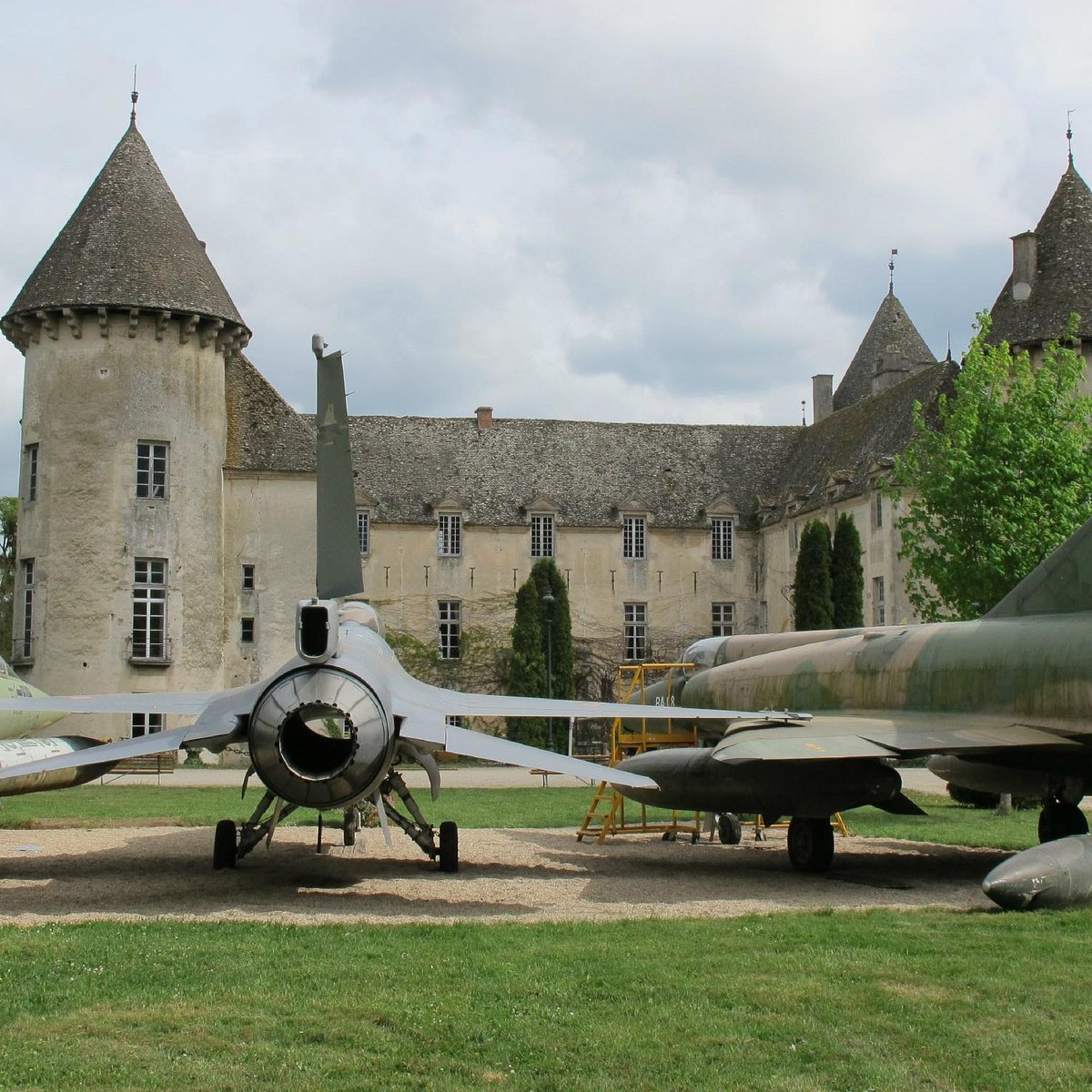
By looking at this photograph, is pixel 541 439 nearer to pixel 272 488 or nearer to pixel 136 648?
pixel 272 488

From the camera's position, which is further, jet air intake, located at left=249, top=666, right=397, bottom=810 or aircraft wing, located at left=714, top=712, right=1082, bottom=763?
aircraft wing, located at left=714, top=712, right=1082, bottom=763

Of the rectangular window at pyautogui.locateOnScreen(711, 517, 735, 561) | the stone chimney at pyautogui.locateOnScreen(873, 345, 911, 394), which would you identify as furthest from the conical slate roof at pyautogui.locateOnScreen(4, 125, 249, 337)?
the stone chimney at pyautogui.locateOnScreen(873, 345, 911, 394)

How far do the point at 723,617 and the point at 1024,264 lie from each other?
18.6 metres

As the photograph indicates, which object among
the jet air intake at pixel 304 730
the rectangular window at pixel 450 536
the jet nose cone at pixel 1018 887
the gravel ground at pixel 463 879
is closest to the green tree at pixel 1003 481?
the gravel ground at pixel 463 879

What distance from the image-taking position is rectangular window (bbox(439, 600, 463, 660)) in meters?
53.3

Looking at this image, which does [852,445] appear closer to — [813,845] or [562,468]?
[562,468]

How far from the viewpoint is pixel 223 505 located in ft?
143

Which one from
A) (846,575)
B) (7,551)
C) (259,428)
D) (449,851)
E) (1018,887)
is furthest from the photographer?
(7,551)

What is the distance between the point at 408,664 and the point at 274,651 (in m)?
9.50

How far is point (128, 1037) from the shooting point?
22.8 ft

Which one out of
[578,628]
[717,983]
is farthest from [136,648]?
[717,983]

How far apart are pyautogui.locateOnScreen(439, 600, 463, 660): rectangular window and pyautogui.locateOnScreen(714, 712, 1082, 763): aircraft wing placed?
39.4 m

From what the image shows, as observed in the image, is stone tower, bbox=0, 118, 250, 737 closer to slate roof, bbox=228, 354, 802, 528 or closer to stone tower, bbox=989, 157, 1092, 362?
slate roof, bbox=228, 354, 802, 528

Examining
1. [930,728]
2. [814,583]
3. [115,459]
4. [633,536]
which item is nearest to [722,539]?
[633,536]
